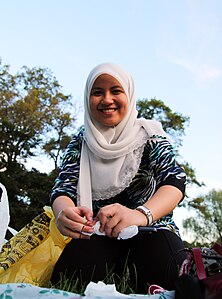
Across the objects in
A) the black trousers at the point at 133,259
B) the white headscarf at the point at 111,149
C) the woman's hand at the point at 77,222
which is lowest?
the black trousers at the point at 133,259

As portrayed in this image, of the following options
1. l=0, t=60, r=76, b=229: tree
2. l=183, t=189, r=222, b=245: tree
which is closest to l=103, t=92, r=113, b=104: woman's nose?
l=0, t=60, r=76, b=229: tree

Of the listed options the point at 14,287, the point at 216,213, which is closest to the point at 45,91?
the point at 216,213

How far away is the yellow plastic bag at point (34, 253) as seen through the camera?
1.92 meters

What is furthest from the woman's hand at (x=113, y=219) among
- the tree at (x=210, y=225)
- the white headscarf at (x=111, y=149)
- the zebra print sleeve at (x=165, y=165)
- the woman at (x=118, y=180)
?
the tree at (x=210, y=225)

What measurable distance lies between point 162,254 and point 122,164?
17.0 inches

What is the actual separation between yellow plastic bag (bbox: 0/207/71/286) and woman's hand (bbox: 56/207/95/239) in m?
0.40

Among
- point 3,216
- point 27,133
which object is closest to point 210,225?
point 27,133

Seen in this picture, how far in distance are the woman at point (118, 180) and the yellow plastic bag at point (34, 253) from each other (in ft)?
0.40

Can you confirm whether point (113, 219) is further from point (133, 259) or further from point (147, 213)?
point (133, 259)

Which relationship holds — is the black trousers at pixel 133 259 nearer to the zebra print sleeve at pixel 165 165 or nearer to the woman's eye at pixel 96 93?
the zebra print sleeve at pixel 165 165

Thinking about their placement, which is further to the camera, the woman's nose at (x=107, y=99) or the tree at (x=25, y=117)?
the tree at (x=25, y=117)

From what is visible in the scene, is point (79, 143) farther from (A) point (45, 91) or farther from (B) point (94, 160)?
(A) point (45, 91)

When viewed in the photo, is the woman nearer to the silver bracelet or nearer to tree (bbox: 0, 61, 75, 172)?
the silver bracelet

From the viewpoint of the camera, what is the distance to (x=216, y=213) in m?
20.3
